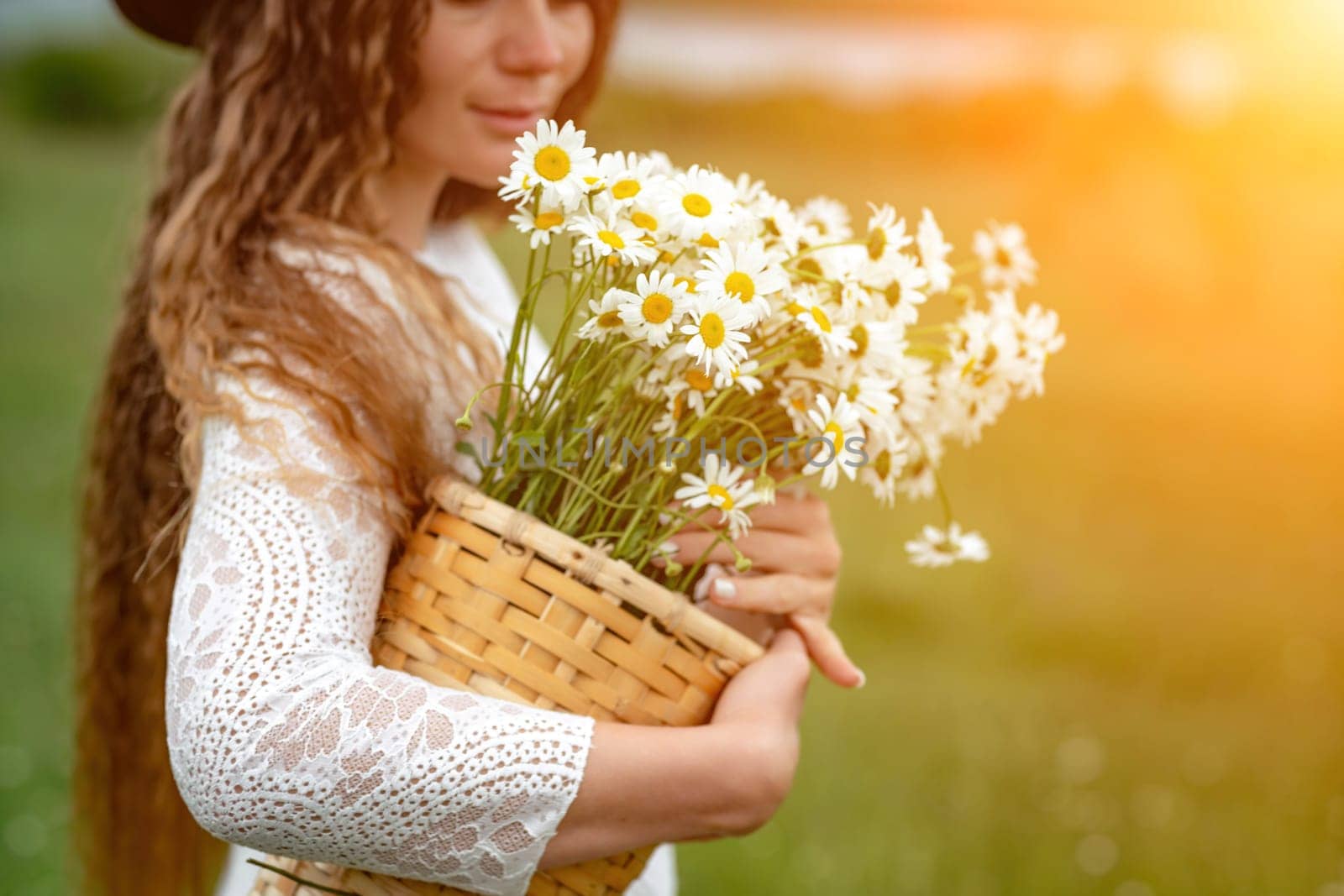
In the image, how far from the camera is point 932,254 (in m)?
1.11

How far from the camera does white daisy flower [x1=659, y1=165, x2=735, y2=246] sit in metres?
0.95

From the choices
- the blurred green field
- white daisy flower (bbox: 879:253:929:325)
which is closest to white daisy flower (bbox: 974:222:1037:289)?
white daisy flower (bbox: 879:253:929:325)

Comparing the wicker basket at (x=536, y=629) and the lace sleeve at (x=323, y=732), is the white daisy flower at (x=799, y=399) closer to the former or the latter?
the wicker basket at (x=536, y=629)

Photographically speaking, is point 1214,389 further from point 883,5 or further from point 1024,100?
point 883,5

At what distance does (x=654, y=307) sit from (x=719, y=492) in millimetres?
160

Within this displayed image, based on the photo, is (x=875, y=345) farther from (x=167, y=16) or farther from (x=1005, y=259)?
(x=167, y=16)

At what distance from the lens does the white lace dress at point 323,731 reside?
0.92 m

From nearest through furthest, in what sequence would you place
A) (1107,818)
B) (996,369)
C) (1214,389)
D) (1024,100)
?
(996,369)
(1107,818)
(1214,389)
(1024,100)

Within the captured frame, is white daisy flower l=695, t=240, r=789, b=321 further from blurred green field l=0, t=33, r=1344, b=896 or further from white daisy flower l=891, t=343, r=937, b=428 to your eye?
blurred green field l=0, t=33, r=1344, b=896

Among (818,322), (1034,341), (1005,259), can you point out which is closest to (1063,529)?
(1005,259)

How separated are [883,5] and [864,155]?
782 millimetres

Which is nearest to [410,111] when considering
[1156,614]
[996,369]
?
[996,369]

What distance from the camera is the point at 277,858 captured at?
120 cm

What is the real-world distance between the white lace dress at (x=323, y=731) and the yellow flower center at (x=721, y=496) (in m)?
0.19
